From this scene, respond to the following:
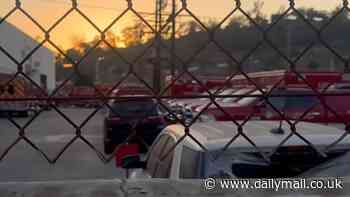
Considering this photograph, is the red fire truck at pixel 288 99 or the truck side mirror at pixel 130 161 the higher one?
the red fire truck at pixel 288 99

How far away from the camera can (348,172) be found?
3.55 metres

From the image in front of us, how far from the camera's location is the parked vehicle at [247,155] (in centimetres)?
373

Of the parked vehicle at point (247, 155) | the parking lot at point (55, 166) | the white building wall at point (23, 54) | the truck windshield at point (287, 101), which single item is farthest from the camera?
the parking lot at point (55, 166)

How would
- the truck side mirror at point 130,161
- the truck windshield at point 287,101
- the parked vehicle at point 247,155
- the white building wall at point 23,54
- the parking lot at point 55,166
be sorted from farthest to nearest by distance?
the parking lot at point 55,166, the truck side mirror at point 130,161, the parked vehicle at point 247,155, the truck windshield at point 287,101, the white building wall at point 23,54

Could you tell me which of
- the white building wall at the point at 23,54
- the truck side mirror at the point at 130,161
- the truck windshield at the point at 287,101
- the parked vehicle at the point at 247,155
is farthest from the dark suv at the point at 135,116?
the truck windshield at the point at 287,101

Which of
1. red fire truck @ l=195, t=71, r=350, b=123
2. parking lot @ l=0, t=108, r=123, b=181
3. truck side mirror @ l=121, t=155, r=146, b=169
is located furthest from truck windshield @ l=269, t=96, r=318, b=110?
parking lot @ l=0, t=108, r=123, b=181

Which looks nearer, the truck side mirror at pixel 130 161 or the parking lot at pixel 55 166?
the truck side mirror at pixel 130 161

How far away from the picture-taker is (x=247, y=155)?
3789 millimetres

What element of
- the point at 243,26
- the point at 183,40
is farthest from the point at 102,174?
the point at 243,26

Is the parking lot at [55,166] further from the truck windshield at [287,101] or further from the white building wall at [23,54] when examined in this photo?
the truck windshield at [287,101]

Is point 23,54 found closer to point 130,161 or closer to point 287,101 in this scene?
point 287,101

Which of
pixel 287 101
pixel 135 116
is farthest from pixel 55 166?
pixel 135 116

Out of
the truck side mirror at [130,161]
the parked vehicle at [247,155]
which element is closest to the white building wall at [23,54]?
the truck side mirror at [130,161]

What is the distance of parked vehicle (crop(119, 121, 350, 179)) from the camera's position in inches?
A: 147
